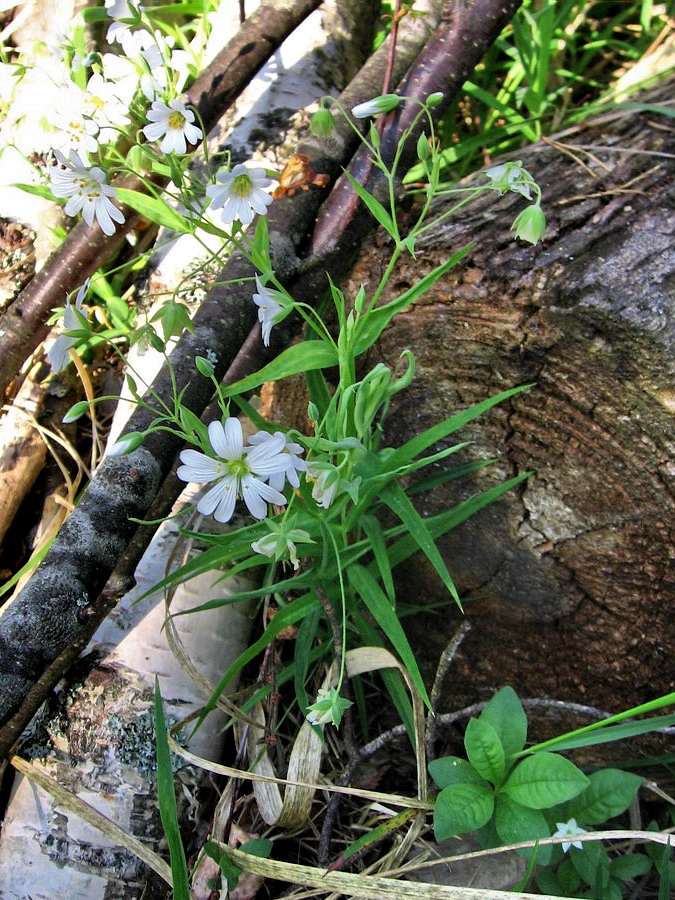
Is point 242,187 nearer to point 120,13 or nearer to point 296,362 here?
point 296,362

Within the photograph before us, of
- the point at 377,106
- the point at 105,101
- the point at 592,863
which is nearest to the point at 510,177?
the point at 377,106

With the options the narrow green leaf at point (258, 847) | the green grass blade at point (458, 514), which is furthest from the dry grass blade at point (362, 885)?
the green grass blade at point (458, 514)

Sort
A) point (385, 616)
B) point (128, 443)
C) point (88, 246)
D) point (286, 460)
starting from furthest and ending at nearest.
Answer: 1. point (88, 246)
2. point (385, 616)
3. point (128, 443)
4. point (286, 460)

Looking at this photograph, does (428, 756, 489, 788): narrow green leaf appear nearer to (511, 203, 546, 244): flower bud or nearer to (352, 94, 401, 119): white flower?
(511, 203, 546, 244): flower bud

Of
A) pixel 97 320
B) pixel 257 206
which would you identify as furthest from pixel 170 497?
pixel 97 320

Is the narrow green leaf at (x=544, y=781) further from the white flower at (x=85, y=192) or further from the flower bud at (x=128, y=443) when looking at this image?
the white flower at (x=85, y=192)
